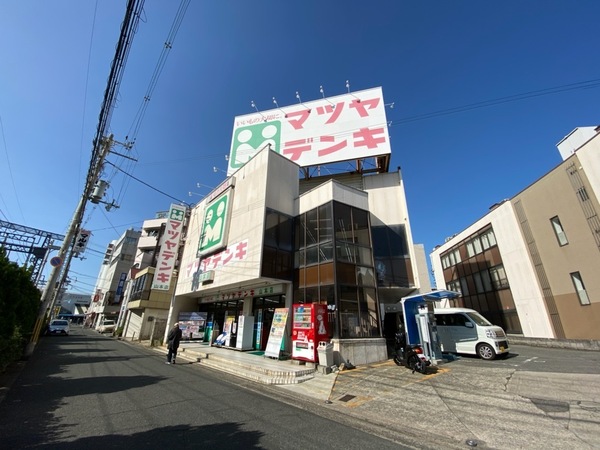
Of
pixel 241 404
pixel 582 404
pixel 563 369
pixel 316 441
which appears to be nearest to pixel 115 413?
pixel 241 404

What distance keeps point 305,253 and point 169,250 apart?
1258 centimetres

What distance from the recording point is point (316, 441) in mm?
4324

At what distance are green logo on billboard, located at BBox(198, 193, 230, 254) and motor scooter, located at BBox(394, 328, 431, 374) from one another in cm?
1141

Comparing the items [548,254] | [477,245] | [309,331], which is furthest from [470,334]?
[477,245]

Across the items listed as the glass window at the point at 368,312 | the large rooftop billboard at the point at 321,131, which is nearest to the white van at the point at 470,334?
the glass window at the point at 368,312

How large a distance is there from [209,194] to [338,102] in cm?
1303

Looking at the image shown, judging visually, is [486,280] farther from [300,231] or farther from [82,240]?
[82,240]

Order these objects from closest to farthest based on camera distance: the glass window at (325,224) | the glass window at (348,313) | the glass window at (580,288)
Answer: the glass window at (348,313) → the glass window at (325,224) → the glass window at (580,288)

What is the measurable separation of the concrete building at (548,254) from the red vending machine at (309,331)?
56.9 ft

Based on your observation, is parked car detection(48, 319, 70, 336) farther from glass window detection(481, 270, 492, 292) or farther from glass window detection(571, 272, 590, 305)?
glass window detection(571, 272, 590, 305)

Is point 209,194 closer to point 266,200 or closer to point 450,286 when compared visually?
point 266,200

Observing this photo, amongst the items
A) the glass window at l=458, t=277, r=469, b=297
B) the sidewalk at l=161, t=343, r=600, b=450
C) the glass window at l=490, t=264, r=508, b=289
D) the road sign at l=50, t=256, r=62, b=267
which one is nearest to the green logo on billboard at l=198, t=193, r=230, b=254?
the road sign at l=50, t=256, r=62, b=267

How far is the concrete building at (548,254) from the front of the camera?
15.7 meters

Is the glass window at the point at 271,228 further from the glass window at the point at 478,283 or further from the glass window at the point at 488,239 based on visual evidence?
the glass window at the point at 478,283
